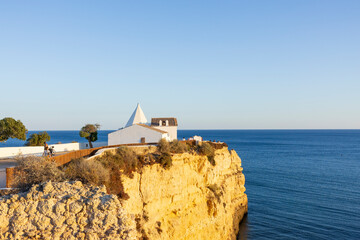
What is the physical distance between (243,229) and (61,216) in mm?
24536

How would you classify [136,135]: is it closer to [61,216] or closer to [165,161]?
[165,161]

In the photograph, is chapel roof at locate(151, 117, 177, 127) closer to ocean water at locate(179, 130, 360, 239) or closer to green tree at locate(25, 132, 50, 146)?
green tree at locate(25, 132, 50, 146)

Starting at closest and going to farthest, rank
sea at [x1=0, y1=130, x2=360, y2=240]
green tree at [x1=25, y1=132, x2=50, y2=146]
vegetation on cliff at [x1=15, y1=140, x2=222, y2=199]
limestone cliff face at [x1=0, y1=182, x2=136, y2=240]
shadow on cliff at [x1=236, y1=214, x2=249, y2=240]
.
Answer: limestone cliff face at [x1=0, y1=182, x2=136, y2=240]
vegetation on cliff at [x1=15, y1=140, x2=222, y2=199]
sea at [x1=0, y1=130, x2=360, y2=240]
shadow on cliff at [x1=236, y1=214, x2=249, y2=240]
green tree at [x1=25, y1=132, x2=50, y2=146]

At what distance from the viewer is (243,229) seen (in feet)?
94.9

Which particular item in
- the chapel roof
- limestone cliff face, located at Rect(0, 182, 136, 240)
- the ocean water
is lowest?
the ocean water

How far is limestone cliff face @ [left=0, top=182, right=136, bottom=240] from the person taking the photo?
907cm

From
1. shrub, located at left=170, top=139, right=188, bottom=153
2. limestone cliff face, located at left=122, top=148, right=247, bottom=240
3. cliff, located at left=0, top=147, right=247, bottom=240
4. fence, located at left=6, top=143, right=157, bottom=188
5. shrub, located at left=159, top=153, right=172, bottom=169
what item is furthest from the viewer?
shrub, located at left=170, top=139, right=188, bottom=153

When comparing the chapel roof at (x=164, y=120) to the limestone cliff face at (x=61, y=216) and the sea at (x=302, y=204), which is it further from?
the limestone cliff face at (x=61, y=216)

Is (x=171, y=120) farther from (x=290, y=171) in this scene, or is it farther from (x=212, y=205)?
(x=290, y=171)

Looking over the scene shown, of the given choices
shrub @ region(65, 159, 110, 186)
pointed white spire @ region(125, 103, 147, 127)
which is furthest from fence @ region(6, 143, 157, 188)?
pointed white spire @ region(125, 103, 147, 127)

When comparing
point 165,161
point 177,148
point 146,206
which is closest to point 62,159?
point 146,206

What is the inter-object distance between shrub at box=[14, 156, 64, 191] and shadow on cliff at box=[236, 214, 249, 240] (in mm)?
22152

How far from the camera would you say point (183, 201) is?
20.0m

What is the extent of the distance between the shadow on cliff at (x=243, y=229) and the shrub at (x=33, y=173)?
22.2m
